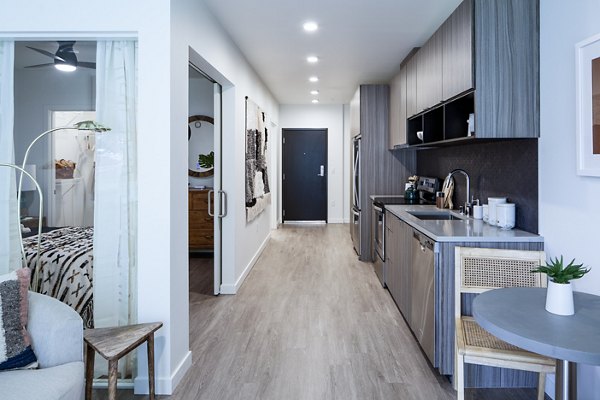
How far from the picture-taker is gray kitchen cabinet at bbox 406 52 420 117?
3767mm

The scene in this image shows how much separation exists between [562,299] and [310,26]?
2926 millimetres

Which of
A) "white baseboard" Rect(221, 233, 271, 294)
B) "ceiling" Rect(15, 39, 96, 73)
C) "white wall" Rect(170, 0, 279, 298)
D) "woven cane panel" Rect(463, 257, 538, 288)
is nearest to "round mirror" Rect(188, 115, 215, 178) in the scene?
"white wall" Rect(170, 0, 279, 298)

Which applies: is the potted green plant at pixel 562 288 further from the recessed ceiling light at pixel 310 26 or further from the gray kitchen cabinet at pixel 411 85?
the recessed ceiling light at pixel 310 26

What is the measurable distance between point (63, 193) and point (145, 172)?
100cm

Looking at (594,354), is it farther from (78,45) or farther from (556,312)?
(78,45)

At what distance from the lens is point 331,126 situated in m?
8.57

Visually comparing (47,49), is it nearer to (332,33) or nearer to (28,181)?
(28,181)

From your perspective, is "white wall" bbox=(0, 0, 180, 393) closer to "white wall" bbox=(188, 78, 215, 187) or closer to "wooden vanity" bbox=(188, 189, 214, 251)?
"wooden vanity" bbox=(188, 189, 214, 251)

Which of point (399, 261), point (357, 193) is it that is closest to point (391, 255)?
point (399, 261)

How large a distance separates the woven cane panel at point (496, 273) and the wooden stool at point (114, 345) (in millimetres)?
1685

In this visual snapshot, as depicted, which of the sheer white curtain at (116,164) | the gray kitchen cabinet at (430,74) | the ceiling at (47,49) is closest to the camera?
the sheer white curtain at (116,164)

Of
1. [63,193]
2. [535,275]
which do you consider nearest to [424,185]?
[535,275]

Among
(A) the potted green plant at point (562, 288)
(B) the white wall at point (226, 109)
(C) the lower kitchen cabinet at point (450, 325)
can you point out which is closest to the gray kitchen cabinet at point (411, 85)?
(B) the white wall at point (226, 109)

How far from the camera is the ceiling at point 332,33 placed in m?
3.05
